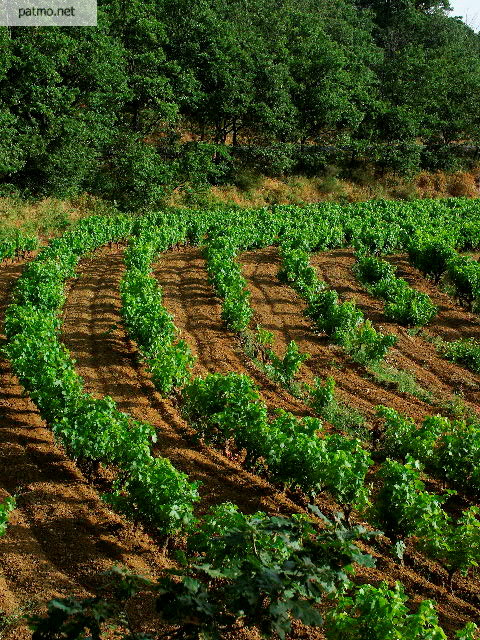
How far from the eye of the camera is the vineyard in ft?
14.4

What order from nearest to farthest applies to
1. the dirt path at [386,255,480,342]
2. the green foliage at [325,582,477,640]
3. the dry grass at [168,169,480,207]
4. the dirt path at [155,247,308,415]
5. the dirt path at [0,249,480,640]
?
1. the green foliage at [325,582,477,640]
2. the dirt path at [0,249,480,640]
3. the dirt path at [155,247,308,415]
4. the dirt path at [386,255,480,342]
5. the dry grass at [168,169,480,207]

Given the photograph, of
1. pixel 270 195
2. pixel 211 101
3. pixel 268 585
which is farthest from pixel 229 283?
pixel 211 101

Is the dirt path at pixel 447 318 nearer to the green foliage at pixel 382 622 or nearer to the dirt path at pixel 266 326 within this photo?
the dirt path at pixel 266 326

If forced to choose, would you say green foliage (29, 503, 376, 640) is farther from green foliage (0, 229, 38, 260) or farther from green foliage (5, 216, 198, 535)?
green foliage (0, 229, 38, 260)

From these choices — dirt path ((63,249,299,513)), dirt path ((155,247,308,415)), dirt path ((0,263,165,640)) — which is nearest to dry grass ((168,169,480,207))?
dirt path ((155,247,308,415))

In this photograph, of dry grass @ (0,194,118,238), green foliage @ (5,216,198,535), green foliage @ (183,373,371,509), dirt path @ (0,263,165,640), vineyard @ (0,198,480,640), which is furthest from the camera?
dry grass @ (0,194,118,238)

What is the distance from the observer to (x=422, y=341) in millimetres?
17781

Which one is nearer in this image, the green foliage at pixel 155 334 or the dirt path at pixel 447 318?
the green foliage at pixel 155 334

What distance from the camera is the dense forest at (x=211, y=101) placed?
3219 centimetres

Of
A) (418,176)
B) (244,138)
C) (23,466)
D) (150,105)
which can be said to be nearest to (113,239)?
(150,105)

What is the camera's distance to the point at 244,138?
49562mm

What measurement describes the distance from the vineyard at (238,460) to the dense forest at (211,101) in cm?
1414

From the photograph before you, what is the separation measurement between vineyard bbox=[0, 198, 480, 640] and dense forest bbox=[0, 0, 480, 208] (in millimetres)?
14144

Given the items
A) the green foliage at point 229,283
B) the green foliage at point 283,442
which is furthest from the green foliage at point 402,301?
the green foliage at point 283,442
